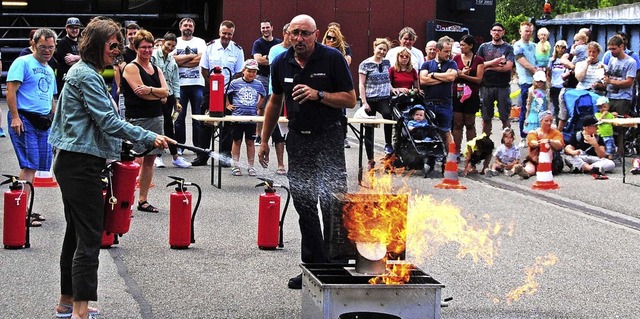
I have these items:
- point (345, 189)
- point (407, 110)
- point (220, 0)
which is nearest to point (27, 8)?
point (220, 0)

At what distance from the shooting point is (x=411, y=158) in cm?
1630

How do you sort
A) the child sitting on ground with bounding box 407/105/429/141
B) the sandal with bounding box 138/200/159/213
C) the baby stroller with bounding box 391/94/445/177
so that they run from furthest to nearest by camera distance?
the child sitting on ground with bounding box 407/105/429/141 < the baby stroller with bounding box 391/94/445/177 < the sandal with bounding box 138/200/159/213

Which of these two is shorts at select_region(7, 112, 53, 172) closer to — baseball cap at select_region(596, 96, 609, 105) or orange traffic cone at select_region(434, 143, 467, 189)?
orange traffic cone at select_region(434, 143, 467, 189)

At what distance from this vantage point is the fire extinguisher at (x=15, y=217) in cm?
983

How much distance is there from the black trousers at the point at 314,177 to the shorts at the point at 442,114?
8.43m

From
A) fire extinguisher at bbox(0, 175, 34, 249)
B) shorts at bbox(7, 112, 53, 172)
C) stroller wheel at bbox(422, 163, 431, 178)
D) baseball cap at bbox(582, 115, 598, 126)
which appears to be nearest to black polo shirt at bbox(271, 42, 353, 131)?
fire extinguisher at bbox(0, 175, 34, 249)

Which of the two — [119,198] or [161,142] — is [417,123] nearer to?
[119,198]

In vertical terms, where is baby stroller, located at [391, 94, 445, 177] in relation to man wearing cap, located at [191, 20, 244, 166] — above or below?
below

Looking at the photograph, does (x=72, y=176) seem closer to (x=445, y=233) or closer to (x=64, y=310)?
(x=64, y=310)

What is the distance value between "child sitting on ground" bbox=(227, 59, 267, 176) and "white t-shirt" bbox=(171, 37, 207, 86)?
1691 millimetres

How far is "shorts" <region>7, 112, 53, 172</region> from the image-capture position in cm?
1121

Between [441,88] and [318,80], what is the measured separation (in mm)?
8441

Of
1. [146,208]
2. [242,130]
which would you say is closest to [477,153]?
[242,130]

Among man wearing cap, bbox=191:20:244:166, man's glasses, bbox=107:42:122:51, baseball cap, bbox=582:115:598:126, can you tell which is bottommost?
baseball cap, bbox=582:115:598:126
